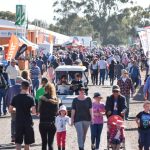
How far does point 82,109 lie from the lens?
1368cm

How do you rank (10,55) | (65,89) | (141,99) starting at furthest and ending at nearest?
(10,55), (141,99), (65,89)

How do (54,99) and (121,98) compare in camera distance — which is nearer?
(54,99)

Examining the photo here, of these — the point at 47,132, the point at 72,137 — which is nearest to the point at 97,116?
the point at 47,132

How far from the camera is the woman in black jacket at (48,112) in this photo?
1301cm

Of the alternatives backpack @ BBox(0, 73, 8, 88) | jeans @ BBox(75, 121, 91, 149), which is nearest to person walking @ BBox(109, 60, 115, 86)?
backpack @ BBox(0, 73, 8, 88)

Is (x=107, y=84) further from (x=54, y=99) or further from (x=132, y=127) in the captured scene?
(x=54, y=99)

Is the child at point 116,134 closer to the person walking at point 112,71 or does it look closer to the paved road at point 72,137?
the paved road at point 72,137

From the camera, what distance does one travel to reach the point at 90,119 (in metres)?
13.8

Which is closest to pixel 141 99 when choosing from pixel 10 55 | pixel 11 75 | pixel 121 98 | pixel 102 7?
pixel 11 75

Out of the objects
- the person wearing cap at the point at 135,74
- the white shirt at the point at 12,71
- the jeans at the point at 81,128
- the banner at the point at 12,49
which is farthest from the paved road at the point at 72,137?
the banner at the point at 12,49

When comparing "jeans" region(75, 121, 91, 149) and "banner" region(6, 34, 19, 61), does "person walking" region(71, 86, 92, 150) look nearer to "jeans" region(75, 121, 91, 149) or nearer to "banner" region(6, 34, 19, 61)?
"jeans" region(75, 121, 91, 149)

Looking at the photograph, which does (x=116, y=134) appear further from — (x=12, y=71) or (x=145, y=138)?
(x=12, y=71)

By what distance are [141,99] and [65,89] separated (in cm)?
719

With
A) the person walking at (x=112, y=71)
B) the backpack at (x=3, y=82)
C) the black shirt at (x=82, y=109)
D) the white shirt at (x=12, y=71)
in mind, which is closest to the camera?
the black shirt at (x=82, y=109)
